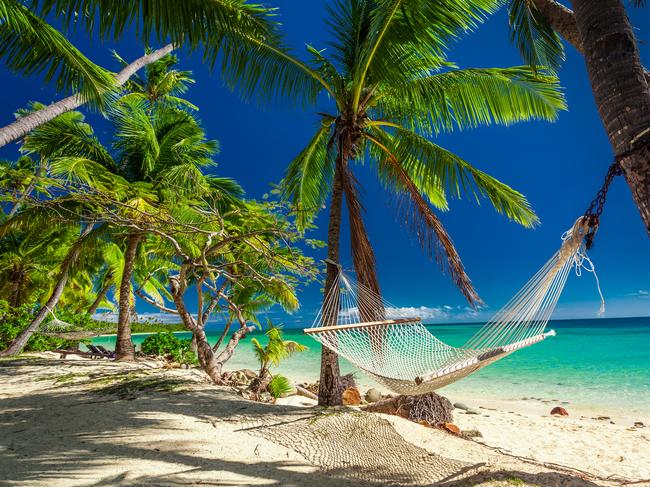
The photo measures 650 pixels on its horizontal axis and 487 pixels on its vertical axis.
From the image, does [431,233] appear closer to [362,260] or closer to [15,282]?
[362,260]

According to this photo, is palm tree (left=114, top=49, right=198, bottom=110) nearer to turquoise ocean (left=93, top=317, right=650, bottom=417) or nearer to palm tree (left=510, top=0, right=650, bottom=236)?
turquoise ocean (left=93, top=317, right=650, bottom=417)

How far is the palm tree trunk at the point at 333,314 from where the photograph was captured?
3014 millimetres

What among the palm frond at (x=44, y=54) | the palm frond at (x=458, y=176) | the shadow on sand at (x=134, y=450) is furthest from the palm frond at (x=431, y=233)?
the palm frond at (x=44, y=54)

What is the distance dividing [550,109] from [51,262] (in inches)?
422

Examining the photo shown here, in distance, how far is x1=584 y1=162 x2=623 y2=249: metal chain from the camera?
1.36 meters

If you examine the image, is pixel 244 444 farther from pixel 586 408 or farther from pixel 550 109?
pixel 586 408

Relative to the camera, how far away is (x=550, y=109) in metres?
3.37

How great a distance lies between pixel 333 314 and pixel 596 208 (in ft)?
6.08

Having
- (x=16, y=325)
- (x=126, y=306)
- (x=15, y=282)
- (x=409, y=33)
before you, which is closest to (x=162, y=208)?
(x=126, y=306)

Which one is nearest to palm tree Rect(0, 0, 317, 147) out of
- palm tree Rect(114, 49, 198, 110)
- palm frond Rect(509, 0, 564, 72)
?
palm frond Rect(509, 0, 564, 72)

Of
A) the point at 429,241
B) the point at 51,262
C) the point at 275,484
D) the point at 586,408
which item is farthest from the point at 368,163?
the point at 51,262

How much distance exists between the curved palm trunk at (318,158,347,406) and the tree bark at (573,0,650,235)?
Answer: 197 cm

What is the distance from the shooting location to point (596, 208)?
152 cm

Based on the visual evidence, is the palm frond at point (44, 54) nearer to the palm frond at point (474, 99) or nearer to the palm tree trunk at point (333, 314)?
the palm tree trunk at point (333, 314)
